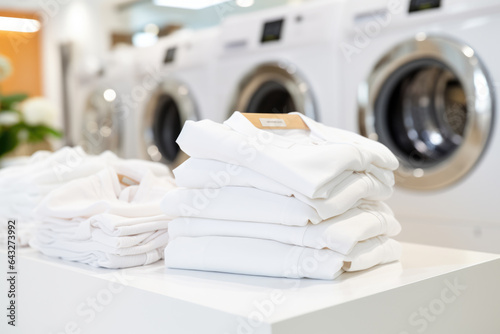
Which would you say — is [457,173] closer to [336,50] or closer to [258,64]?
[336,50]

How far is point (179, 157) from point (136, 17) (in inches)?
60.4

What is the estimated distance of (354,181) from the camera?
2.78 feet

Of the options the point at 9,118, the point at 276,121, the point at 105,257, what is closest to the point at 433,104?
the point at 276,121

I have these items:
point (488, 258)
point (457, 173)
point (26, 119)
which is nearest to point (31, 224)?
point (488, 258)

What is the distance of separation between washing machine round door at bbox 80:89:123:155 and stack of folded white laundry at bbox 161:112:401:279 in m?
2.48

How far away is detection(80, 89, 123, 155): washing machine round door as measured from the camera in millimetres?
3299

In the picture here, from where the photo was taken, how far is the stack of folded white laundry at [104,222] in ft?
3.02

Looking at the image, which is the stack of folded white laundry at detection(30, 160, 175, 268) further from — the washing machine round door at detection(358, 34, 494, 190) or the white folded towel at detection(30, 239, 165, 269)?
the washing machine round door at detection(358, 34, 494, 190)

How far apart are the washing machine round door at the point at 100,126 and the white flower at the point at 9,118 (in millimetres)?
566

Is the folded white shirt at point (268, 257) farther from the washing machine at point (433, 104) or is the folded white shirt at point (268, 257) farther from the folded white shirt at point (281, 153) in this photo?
the washing machine at point (433, 104)

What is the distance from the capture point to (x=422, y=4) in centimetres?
187

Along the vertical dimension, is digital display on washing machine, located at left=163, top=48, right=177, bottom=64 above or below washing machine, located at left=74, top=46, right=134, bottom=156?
above

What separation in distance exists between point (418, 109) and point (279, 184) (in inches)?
54.6

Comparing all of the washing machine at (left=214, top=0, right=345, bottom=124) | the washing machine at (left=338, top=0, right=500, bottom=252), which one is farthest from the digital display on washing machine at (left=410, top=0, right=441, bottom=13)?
the washing machine at (left=214, top=0, right=345, bottom=124)
